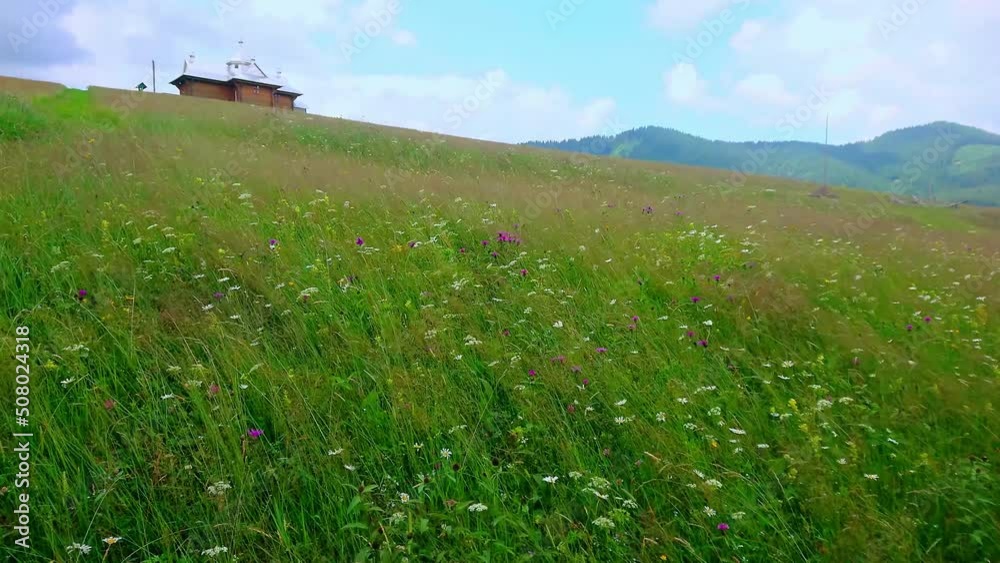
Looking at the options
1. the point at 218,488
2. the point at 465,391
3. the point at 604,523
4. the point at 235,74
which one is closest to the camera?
the point at 604,523

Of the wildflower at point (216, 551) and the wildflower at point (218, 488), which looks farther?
the wildflower at point (218, 488)

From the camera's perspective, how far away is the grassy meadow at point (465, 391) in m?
2.32

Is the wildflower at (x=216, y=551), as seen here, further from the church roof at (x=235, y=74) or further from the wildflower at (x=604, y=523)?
the church roof at (x=235, y=74)

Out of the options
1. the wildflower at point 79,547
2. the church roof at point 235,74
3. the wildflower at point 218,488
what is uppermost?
the church roof at point 235,74

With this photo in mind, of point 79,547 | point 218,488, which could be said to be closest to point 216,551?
point 218,488

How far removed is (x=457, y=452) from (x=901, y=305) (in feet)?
15.8

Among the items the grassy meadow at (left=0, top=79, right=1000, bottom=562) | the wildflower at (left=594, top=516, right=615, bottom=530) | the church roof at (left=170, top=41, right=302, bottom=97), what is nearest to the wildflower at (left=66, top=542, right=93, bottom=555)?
the grassy meadow at (left=0, top=79, right=1000, bottom=562)

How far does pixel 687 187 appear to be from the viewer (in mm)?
17109

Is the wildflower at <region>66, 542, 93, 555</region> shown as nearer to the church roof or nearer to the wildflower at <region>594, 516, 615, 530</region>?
the wildflower at <region>594, 516, 615, 530</region>

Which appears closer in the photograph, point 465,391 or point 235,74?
point 465,391

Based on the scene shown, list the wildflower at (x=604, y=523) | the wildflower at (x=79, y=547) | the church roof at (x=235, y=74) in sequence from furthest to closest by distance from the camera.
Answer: the church roof at (x=235, y=74)
the wildflower at (x=604, y=523)
the wildflower at (x=79, y=547)

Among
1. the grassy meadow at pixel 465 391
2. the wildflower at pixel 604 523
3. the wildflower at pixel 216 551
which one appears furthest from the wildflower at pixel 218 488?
the wildflower at pixel 604 523

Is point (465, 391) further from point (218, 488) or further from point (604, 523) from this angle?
point (218, 488)

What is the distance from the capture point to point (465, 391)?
322 centimetres
